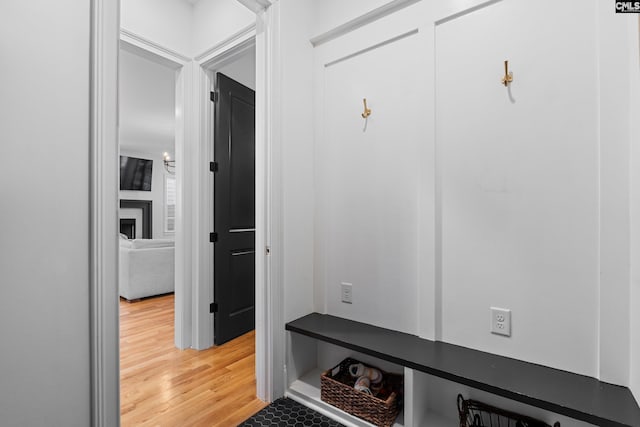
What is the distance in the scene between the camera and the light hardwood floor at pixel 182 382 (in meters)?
1.78

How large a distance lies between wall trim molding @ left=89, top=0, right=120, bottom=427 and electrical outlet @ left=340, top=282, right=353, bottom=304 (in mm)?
1265

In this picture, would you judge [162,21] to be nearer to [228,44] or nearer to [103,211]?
[228,44]

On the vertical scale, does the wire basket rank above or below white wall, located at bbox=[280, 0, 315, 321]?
below

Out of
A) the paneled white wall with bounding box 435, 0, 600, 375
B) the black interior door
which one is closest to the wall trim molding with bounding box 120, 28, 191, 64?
the black interior door

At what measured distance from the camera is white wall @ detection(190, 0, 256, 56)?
237 cm

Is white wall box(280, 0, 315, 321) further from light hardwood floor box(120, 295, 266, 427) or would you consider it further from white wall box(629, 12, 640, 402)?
white wall box(629, 12, 640, 402)

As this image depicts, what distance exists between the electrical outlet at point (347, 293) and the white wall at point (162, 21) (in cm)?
224

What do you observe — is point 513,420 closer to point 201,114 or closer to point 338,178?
point 338,178

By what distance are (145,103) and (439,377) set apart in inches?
203

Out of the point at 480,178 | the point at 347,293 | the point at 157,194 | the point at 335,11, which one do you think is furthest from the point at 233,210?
the point at 157,194

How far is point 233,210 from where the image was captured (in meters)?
2.87

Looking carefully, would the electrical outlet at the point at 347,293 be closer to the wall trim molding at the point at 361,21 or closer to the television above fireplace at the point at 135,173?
the wall trim molding at the point at 361,21

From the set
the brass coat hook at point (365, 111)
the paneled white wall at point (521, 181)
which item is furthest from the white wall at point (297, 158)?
the paneled white wall at point (521, 181)

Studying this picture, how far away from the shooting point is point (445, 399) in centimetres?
167
